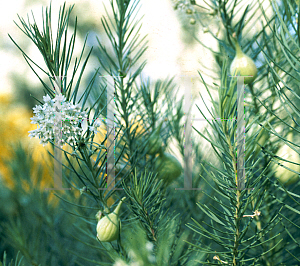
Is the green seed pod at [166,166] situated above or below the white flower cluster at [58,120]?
below

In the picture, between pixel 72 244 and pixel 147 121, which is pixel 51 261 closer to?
pixel 72 244

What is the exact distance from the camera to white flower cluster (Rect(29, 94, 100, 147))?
12 centimetres

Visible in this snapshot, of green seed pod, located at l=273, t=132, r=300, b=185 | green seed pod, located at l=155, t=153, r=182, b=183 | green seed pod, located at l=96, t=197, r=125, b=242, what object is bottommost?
green seed pod, located at l=96, t=197, r=125, b=242

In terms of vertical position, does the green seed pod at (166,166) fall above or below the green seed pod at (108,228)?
above

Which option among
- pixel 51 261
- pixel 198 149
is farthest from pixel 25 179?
pixel 198 149

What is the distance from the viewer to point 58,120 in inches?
4.7

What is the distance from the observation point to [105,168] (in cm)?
15

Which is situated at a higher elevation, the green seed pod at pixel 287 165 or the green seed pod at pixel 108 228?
the green seed pod at pixel 287 165

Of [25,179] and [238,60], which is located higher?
[238,60]

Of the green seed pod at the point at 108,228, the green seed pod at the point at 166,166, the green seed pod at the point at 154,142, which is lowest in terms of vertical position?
the green seed pod at the point at 108,228

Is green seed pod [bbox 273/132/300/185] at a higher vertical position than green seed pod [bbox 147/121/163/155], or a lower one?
higher

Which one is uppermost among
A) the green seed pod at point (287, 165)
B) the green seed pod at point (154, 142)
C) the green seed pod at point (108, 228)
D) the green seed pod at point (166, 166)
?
the green seed pod at point (287, 165)

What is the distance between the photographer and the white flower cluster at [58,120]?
0.12 m

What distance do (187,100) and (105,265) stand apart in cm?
12
